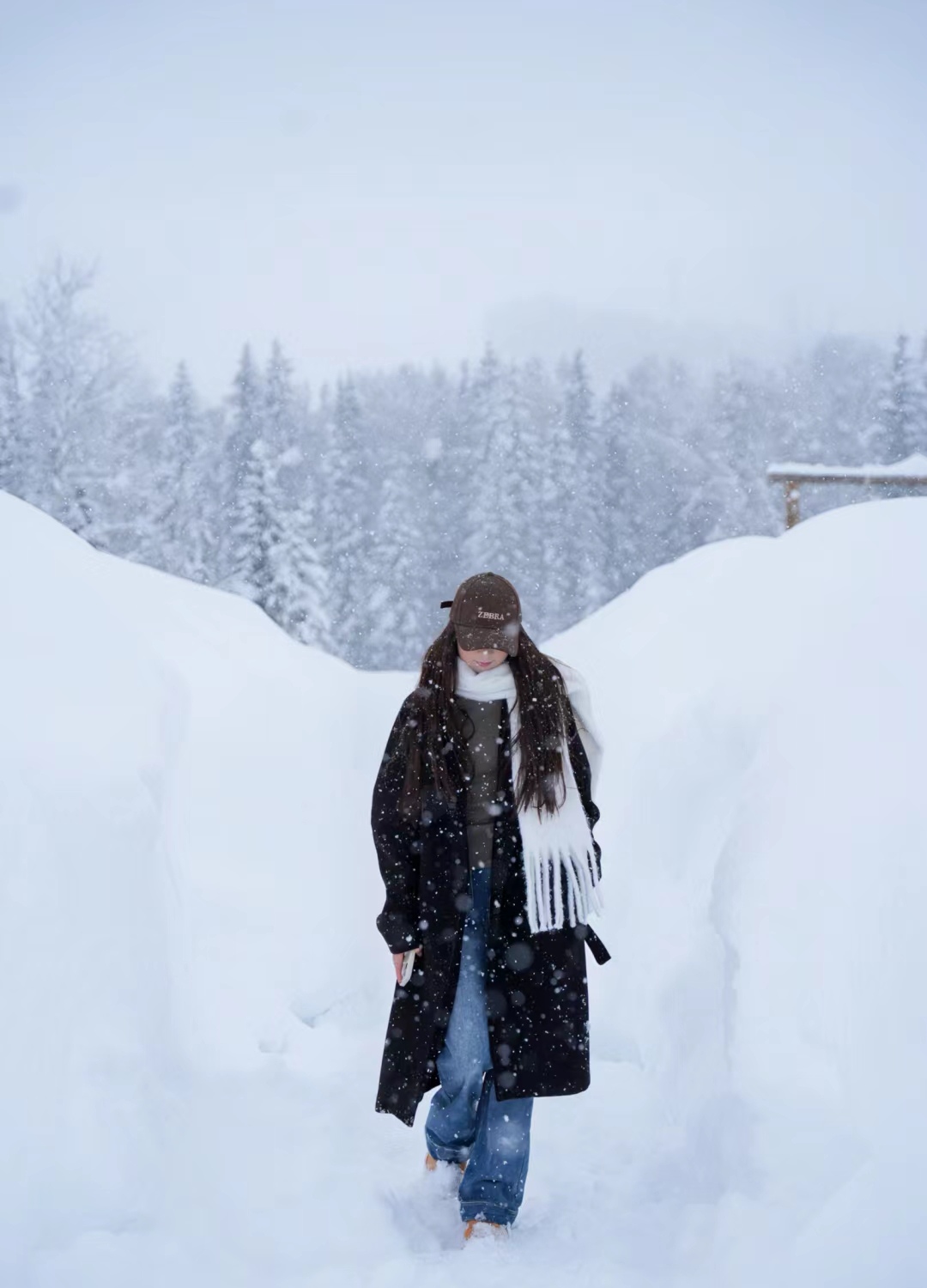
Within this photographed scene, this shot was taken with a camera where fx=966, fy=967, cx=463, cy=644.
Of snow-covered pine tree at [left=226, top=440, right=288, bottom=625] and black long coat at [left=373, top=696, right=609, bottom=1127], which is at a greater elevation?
snow-covered pine tree at [left=226, top=440, right=288, bottom=625]

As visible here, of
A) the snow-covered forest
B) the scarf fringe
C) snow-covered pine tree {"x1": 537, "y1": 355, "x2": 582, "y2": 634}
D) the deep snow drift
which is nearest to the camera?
the deep snow drift

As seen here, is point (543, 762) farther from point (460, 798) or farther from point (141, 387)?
point (141, 387)

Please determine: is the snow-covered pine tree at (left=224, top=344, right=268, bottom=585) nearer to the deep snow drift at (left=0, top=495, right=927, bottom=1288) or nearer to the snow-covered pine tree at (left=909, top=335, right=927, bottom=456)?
the snow-covered pine tree at (left=909, top=335, right=927, bottom=456)

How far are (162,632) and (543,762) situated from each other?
5.10 m

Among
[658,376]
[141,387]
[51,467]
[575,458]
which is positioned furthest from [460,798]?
[658,376]

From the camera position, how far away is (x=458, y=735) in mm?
2910

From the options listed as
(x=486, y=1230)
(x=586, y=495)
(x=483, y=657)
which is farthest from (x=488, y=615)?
(x=586, y=495)

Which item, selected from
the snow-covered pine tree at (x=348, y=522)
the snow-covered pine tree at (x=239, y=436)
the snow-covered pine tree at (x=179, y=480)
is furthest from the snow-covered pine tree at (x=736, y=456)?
the snow-covered pine tree at (x=179, y=480)

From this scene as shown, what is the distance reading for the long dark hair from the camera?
2.87 metres

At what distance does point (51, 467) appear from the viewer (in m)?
27.1

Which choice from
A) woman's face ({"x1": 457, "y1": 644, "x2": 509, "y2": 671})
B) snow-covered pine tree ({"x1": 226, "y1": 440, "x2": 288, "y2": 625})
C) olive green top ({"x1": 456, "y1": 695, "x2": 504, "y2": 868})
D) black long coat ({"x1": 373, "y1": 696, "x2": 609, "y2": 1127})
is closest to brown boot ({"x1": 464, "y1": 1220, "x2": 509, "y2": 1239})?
black long coat ({"x1": 373, "y1": 696, "x2": 609, "y2": 1127})

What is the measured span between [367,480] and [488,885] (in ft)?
108

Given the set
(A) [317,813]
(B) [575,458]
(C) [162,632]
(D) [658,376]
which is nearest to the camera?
(A) [317,813]

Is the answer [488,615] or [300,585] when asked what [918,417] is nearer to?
[300,585]
